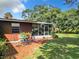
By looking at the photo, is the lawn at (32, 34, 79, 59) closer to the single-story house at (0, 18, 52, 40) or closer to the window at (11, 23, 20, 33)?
the single-story house at (0, 18, 52, 40)

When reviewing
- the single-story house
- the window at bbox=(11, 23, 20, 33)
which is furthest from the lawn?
the window at bbox=(11, 23, 20, 33)

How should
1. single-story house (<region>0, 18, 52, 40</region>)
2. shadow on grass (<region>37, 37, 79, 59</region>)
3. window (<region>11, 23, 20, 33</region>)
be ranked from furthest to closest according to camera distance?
window (<region>11, 23, 20, 33</region>) < single-story house (<region>0, 18, 52, 40</region>) < shadow on grass (<region>37, 37, 79, 59</region>)

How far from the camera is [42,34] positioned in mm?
28875

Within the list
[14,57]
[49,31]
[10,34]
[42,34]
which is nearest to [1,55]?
[14,57]

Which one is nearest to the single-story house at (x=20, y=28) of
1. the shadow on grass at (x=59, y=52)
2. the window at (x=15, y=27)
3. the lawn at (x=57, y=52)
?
the window at (x=15, y=27)

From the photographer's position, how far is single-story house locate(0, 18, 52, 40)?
22894 mm

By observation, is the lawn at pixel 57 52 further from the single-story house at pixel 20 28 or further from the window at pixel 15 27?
the window at pixel 15 27

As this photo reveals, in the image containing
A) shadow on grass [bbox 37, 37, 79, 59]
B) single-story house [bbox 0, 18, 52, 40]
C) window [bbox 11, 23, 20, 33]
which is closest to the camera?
shadow on grass [bbox 37, 37, 79, 59]

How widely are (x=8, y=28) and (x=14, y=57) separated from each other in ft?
31.5

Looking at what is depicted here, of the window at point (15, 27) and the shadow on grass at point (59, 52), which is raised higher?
the window at point (15, 27)

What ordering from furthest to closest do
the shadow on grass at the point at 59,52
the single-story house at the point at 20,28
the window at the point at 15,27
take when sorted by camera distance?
the window at the point at 15,27 < the single-story house at the point at 20,28 < the shadow on grass at the point at 59,52

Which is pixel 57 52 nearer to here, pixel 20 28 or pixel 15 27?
pixel 15 27

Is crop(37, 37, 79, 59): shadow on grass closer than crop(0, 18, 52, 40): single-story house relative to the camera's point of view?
Yes

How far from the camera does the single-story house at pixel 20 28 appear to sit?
22.9 metres
